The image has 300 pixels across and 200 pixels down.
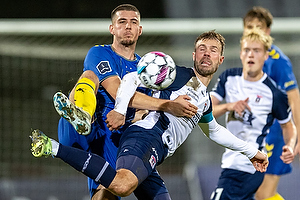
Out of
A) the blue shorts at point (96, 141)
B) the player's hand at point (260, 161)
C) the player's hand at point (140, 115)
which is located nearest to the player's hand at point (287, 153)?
the player's hand at point (260, 161)

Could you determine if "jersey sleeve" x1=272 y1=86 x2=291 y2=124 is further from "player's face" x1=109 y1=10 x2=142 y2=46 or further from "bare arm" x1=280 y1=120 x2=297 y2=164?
"player's face" x1=109 y1=10 x2=142 y2=46

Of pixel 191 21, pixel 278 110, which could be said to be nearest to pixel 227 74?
pixel 278 110

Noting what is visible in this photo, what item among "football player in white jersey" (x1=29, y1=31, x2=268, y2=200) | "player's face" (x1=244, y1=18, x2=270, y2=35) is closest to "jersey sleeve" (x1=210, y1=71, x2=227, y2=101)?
"player's face" (x1=244, y1=18, x2=270, y2=35)

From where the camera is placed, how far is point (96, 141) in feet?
14.4

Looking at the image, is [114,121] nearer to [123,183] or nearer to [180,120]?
[123,183]

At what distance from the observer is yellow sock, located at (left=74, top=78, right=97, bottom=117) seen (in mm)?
3827

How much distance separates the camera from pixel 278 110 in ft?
17.7

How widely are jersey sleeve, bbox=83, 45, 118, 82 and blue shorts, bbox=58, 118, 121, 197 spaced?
0.47m

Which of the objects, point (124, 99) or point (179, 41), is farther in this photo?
point (179, 41)

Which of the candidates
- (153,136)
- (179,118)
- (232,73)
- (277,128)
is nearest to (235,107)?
(232,73)

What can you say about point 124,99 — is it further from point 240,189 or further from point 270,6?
point 270,6

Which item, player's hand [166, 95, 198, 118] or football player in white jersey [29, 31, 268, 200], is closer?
football player in white jersey [29, 31, 268, 200]

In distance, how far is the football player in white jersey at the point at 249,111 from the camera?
17.2 feet

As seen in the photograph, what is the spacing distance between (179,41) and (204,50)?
15.2 ft
